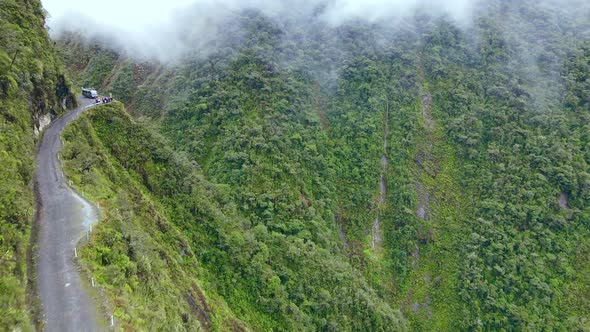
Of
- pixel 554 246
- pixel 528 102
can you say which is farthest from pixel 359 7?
pixel 554 246

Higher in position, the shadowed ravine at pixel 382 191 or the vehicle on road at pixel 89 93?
the vehicle on road at pixel 89 93

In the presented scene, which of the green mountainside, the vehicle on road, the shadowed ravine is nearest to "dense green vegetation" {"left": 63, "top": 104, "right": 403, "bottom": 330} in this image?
the green mountainside

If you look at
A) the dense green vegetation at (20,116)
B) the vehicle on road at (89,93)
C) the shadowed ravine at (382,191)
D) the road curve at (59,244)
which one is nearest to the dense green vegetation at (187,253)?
the road curve at (59,244)

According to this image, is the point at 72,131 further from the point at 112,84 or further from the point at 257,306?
the point at 112,84

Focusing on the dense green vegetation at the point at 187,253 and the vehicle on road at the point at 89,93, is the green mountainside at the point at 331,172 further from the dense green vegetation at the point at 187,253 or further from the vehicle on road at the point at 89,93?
the vehicle on road at the point at 89,93

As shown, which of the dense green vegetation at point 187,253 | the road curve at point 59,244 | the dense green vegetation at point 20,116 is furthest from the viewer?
the dense green vegetation at point 187,253
